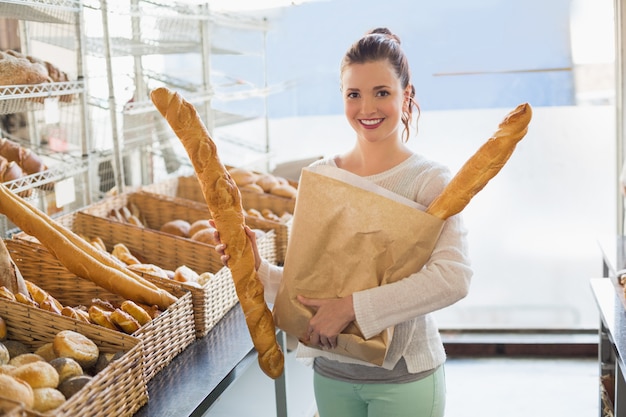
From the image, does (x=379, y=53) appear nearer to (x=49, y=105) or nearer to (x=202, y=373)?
(x=202, y=373)

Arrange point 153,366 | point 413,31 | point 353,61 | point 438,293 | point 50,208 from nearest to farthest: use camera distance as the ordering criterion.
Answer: point 438,293, point 353,61, point 153,366, point 50,208, point 413,31

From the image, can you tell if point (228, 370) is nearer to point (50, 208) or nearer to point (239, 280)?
point (239, 280)

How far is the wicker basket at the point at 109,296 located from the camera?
1816 mm

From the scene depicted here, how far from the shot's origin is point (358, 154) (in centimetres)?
177

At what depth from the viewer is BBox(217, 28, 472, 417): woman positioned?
5.21ft

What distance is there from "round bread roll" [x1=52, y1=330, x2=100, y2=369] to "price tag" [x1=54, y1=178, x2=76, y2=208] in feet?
3.23

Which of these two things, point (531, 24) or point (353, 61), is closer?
point (353, 61)

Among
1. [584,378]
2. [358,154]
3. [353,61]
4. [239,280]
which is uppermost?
[353,61]

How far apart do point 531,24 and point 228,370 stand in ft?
9.16

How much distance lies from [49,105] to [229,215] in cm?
96

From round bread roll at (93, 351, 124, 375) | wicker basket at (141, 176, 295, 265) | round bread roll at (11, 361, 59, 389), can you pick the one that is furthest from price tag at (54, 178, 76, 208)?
round bread roll at (11, 361, 59, 389)

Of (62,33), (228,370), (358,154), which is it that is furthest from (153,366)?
(62,33)

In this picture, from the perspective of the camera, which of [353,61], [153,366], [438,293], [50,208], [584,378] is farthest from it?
[584,378]

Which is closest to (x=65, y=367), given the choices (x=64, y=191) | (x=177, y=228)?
(x=64, y=191)
